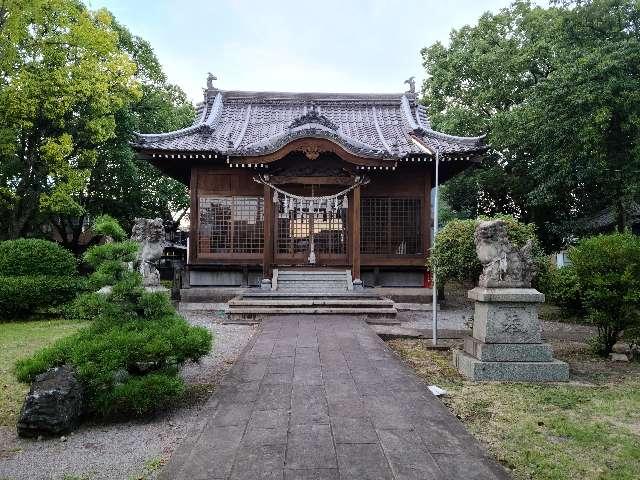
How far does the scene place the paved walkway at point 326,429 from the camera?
10.5ft

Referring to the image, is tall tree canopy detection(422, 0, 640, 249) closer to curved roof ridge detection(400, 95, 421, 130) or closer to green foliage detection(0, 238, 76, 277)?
curved roof ridge detection(400, 95, 421, 130)

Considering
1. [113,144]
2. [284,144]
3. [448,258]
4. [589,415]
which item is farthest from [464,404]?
[113,144]

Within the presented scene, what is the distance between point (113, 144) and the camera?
19.6m

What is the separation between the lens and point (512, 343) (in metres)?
6.16

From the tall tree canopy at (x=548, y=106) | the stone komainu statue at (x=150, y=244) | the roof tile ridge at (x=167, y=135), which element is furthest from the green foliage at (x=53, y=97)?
the tall tree canopy at (x=548, y=106)

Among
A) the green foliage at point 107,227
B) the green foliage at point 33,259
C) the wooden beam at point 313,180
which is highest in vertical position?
the wooden beam at point 313,180

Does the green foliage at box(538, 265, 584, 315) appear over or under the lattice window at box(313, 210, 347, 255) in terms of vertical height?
under

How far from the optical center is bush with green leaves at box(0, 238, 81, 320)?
10844 mm

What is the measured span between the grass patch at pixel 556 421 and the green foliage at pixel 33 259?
9684mm

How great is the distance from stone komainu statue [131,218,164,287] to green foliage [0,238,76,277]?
4.50 metres

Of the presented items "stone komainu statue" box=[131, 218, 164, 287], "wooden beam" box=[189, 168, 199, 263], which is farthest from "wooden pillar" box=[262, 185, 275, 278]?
"stone komainu statue" box=[131, 218, 164, 287]

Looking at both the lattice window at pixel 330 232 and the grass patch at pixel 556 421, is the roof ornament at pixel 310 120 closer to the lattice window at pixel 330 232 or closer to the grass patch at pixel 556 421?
the lattice window at pixel 330 232

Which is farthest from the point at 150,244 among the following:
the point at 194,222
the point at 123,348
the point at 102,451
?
the point at 194,222

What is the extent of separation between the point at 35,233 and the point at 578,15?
2278 cm
